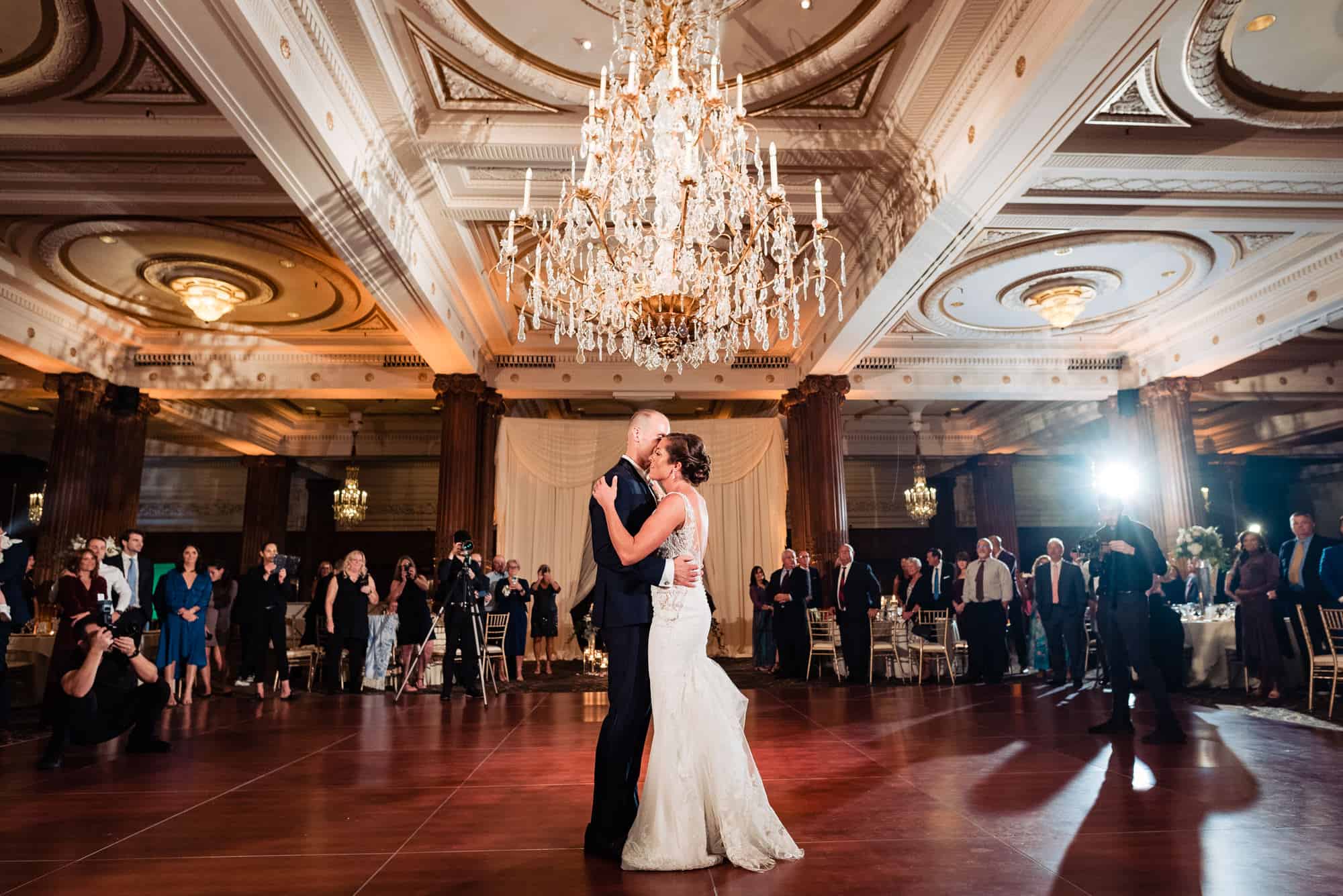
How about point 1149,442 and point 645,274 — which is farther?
point 1149,442

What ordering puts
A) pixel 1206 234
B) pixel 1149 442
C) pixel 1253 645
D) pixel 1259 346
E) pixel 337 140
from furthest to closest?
pixel 1149 442, pixel 1259 346, pixel 1206 234, pixel 1253 645, pixel 337 140

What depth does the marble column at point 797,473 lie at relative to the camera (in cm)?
1102

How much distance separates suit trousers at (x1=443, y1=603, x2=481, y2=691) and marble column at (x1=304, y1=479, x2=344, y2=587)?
36.9ft

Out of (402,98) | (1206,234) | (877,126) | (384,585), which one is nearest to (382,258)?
(402,98)

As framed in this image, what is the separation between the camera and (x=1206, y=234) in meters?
7.89

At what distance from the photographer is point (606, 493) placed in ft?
8.56

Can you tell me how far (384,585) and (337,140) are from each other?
44.4ft

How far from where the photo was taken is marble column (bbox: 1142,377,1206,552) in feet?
34.2

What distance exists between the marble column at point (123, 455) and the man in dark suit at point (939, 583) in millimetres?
10400

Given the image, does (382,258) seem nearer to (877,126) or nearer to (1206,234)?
(877,126)

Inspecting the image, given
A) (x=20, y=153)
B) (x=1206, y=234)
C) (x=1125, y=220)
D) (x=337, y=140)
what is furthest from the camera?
(x=1206, y=234)

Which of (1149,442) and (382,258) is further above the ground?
(382,258)

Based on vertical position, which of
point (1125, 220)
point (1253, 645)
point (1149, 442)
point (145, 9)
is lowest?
point (1253, 645)

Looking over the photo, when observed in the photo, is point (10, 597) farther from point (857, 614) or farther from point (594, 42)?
point (857, 614)
